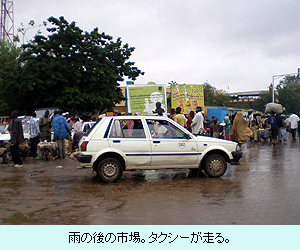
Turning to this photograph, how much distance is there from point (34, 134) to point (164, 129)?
746cm

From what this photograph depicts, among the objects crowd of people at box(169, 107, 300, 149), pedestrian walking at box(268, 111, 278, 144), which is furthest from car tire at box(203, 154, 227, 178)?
pedestrian walking at box(268, 111, 278, 144)

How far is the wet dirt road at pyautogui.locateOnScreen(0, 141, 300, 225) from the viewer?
18.3 feet

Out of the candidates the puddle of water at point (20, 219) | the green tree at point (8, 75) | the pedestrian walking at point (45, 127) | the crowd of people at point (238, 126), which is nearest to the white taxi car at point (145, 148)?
the puddle of water at point (20, 219)

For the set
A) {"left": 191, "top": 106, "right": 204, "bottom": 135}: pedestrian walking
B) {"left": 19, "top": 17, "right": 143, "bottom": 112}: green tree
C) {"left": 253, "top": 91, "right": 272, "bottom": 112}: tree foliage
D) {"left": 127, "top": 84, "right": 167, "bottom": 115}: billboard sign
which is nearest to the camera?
{"left": 191, "top": 106, "right": 204, "bottom": 135}: pedestrian walking

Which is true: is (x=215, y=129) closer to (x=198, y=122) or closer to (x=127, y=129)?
(x=198, y=122)

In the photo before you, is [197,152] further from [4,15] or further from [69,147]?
[4,15]

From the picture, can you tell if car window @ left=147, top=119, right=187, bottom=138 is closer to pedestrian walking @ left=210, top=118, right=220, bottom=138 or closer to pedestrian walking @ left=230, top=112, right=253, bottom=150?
pedestrian walking @ left=230, top=112, right=253, bottom=150

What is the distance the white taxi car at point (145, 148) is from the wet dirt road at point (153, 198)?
402mm

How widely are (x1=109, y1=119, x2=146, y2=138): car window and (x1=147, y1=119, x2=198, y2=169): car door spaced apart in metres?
0.26

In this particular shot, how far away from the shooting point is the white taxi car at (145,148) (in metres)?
8.73

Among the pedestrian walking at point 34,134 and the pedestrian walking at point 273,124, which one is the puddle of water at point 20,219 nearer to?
the pedestrian walking at point 34,134

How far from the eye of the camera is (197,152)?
9.05 m

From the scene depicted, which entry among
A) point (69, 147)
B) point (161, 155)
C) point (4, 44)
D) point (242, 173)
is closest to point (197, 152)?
point (161, 155)
